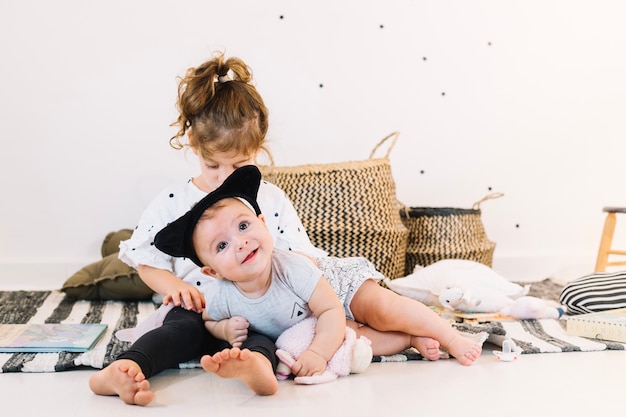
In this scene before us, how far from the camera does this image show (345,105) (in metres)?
2.71

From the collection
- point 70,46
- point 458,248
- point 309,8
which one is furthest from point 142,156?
point 458,248

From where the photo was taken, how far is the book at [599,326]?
5.42ft

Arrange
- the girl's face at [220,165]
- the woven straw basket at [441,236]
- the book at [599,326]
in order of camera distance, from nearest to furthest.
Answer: the girl's face at [220,165], the book at [599,326], the woven straw basket at [441,236]

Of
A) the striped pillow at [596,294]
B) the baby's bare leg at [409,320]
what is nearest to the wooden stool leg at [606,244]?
the striped pillow at [596,294]

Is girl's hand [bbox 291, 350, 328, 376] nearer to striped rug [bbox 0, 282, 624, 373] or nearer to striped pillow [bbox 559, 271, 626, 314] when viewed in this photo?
striped rug [bbox 0, 282, 624, 373]

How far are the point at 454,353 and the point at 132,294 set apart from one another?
3.66 ft

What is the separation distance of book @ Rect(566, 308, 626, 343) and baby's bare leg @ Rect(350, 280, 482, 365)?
1.31ft

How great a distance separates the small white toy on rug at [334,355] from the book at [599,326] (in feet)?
2.07

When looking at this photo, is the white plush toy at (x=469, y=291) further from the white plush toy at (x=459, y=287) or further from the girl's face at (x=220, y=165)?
the girl's face at (x=220, y=165)

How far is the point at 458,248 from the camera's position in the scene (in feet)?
8.11

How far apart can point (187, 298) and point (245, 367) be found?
1.22 feet

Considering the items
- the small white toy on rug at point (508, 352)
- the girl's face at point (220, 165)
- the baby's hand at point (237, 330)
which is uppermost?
the girl's face at point (220, 165)

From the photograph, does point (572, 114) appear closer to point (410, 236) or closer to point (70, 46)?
point (410, 236)

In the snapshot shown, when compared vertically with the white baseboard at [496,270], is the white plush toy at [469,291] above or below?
above
